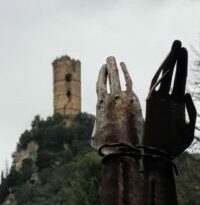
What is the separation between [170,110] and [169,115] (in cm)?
2

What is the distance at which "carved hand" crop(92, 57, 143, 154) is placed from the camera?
3.67 meters

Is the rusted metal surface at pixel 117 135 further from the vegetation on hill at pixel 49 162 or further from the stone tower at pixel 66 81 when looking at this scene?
the stone tower at pixel 66 81

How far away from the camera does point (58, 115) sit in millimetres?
103188

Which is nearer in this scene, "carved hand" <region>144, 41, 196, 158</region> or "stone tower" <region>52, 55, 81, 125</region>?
"carved hand" <region>144, 41, 196, 158</region>

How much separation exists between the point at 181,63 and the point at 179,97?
5.2 inches

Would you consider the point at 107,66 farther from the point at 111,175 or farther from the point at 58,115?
the point at 58,115

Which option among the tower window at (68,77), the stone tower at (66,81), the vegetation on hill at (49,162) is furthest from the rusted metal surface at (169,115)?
the tower window at (68,77)

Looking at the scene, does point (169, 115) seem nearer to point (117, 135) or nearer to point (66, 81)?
point (117, 135)

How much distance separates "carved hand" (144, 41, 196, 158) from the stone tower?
355 feet

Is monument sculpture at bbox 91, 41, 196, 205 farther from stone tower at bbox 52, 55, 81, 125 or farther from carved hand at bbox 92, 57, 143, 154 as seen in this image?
stone tower at bbox 52, 55, 81, 125

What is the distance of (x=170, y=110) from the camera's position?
370 centimetres

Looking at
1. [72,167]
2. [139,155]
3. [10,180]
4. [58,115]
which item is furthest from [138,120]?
[58,115]

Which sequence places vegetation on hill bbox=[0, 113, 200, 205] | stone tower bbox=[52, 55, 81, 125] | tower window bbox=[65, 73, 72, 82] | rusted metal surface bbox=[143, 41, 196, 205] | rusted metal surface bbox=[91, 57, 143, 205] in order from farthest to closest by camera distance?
1. tower window bbox=[65, 73, 72, 82]
2. stone tower bbox=[52, 55, 81, 125]
3. vegetation on hill bbox=[0, 113, 200, 205]
4. rusted metal surface bbox=[143, 41, 196, 205]
5. rusted metal surface bbox=[91, 57, 143, 205]

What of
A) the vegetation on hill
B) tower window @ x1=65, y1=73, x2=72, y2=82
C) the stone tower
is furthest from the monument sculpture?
tower window @ x1=65, y1=73, x2=72, y2=82
